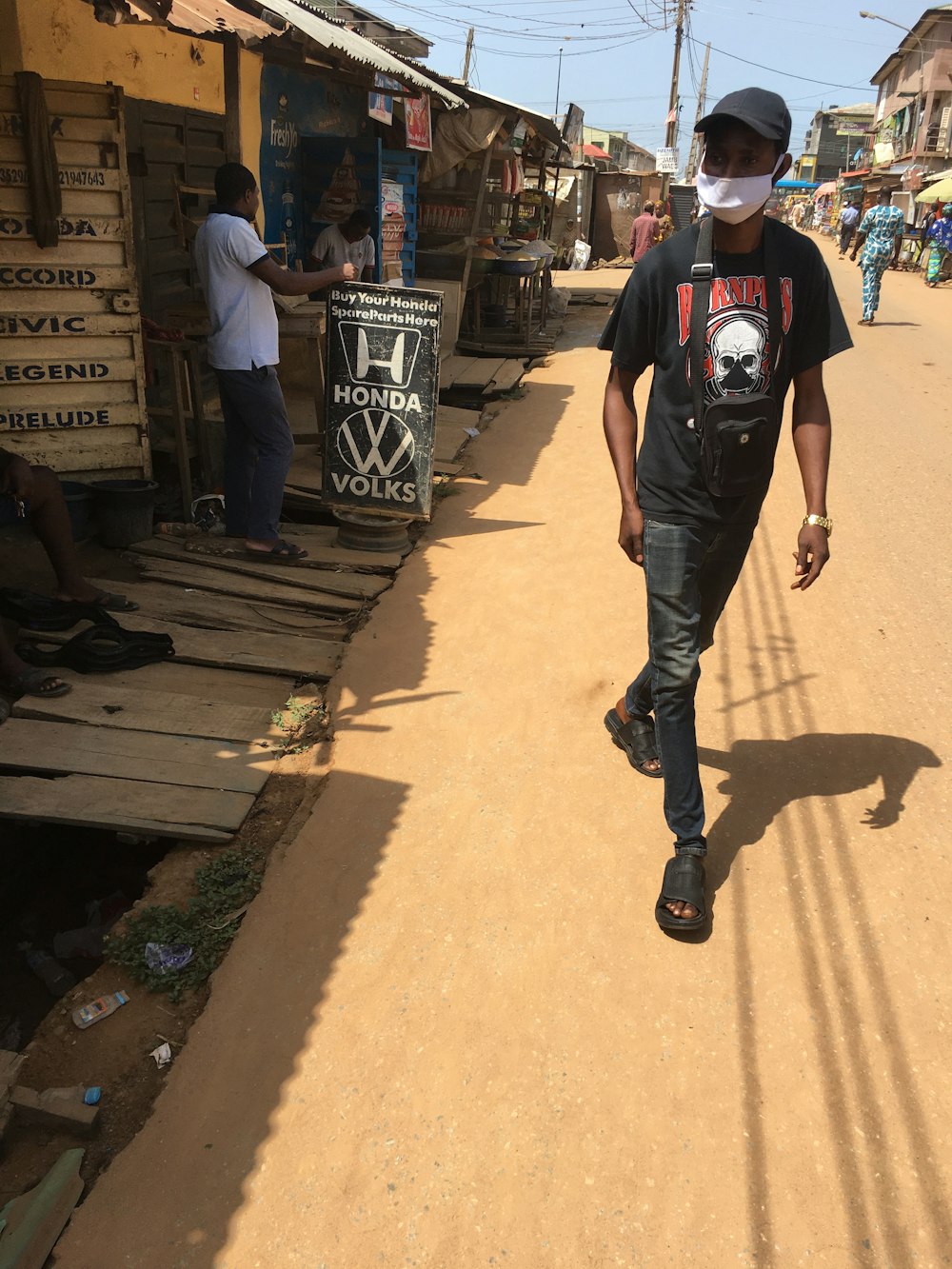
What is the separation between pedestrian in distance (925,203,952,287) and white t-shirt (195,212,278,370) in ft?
81.1

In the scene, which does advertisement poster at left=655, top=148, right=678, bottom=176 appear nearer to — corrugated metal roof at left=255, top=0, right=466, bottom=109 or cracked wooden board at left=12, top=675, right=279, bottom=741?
corrugated metal roof at left=255, top=0, right=466, bottom=109

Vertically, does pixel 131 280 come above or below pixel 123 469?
above

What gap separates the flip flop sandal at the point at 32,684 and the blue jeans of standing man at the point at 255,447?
6.23 feet

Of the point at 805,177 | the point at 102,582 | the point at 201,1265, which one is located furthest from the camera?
the point at 805,177

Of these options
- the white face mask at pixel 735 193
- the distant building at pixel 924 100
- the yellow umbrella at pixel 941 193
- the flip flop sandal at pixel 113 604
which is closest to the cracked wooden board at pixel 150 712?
the flip flop sandal at pixel 113 604

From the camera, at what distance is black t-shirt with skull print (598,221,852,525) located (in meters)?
2.89

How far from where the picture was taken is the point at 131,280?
6027mm

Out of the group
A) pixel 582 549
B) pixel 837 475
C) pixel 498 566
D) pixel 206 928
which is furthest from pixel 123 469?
pixel 837 475

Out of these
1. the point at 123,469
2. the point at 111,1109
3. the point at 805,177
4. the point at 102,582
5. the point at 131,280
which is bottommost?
the point at 111,1109

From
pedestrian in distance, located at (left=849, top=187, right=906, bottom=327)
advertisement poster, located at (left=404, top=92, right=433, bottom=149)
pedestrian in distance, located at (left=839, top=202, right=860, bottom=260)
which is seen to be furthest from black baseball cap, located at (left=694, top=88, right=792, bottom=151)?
pedestrian in distance, located at (left=839, top=202, right=860, bottom=260)

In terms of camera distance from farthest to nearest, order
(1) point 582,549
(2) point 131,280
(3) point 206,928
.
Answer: (1) point 582,549 < (2) point 131,280 < (3) point 206,928

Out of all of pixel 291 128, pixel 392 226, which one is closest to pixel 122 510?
pixel 291 128

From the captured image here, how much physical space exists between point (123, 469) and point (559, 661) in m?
3.14

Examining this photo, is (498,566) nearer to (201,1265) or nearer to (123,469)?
(123,469)
